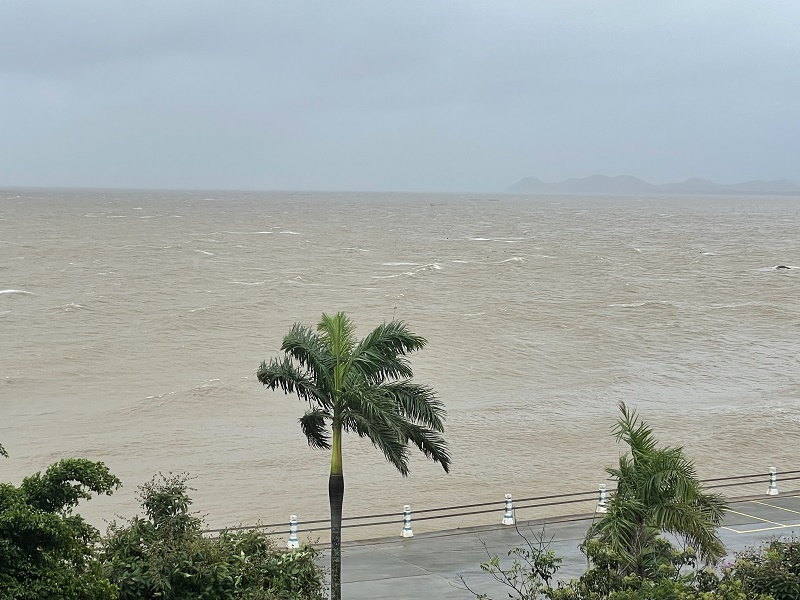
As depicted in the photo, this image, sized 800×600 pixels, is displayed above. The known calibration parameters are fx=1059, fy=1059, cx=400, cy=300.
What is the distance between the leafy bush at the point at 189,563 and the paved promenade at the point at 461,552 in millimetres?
6274

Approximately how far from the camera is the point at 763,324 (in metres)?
70.4

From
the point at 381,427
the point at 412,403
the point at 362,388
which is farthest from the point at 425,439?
the point at 362,388

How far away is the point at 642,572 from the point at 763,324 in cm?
6161

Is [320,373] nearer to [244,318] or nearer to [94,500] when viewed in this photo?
[94,500]

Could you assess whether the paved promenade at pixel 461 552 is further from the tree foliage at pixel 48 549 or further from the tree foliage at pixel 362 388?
the tree foliage at pixel 48 549

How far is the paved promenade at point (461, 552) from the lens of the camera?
61.8ft

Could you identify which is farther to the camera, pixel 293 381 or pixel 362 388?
pixel 293 381

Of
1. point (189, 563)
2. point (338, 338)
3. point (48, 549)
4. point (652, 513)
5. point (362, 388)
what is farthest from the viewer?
point (338, 338)

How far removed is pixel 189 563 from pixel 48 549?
5.45 feet

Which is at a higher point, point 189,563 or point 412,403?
point 412,403

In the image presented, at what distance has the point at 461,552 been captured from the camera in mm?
21484

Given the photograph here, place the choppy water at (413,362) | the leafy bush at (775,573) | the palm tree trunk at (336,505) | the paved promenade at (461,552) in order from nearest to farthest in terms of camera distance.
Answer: the leafy bush at (775,573) → the palm tree trunk at (336,505) → the paved promenade at (461,552) → the choppy water at (413,362)

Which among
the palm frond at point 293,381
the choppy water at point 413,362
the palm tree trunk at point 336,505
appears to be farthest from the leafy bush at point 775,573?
the choppy water at point 413,362

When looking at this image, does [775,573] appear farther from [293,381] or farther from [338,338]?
[293,381]
